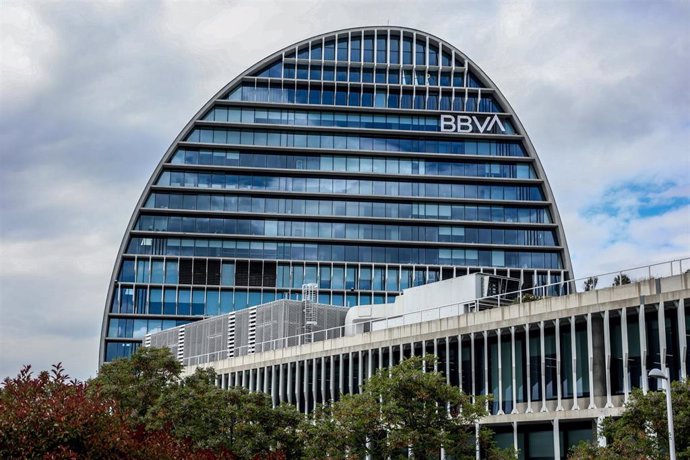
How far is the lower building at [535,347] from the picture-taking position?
136 feet

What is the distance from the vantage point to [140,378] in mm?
51344

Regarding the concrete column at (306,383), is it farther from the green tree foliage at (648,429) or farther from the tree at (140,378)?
the green tree foliage at (648,429)

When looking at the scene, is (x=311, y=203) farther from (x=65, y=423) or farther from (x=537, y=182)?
(x=65, y=423)

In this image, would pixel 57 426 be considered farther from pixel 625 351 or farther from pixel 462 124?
pixel 462 124

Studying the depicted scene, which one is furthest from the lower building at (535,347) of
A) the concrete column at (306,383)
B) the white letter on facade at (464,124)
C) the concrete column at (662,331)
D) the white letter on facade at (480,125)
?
the white letter on facade at (480,125)

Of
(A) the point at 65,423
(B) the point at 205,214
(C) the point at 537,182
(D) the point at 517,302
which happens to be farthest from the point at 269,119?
(A) the point at 65,423

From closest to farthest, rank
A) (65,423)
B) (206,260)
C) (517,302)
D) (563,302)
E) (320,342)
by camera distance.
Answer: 1. (65,423)
2. (563,302)
3. (517,302)
4. (320,342)
5. (206,260)

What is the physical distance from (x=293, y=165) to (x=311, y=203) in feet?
17.1

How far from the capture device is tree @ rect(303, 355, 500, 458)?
39219 millimetres

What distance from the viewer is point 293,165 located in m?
120

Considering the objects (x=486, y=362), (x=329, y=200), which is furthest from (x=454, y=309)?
(x=329, y=200)

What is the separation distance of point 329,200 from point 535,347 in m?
73.3

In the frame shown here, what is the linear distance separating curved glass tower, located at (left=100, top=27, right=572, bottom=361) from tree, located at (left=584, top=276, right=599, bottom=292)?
7246cm

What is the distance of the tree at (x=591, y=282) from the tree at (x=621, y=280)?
3.40 feet
